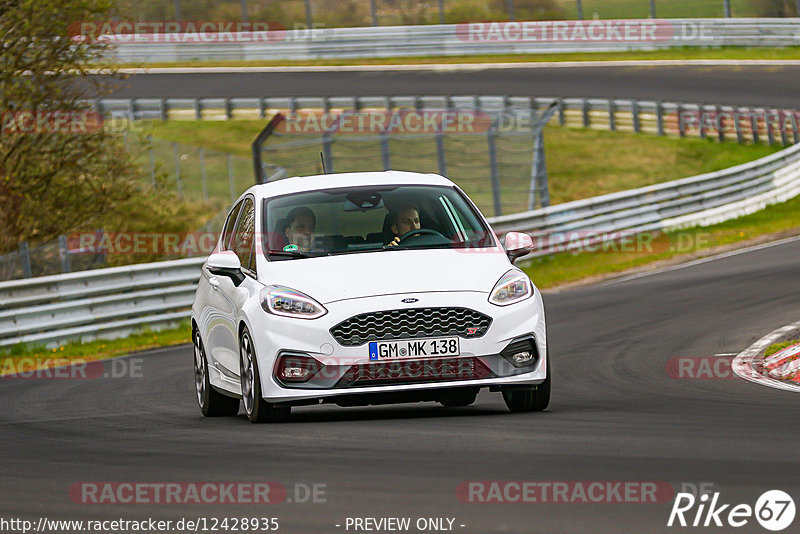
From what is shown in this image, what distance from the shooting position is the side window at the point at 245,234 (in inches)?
400

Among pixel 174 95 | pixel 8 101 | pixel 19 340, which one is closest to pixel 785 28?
pixel 174 95

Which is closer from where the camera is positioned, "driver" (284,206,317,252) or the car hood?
the car hood

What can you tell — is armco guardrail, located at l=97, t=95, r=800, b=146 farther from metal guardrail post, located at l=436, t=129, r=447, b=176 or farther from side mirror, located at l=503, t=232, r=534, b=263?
side mirror, located at l=503, t=232, r=534, b=263

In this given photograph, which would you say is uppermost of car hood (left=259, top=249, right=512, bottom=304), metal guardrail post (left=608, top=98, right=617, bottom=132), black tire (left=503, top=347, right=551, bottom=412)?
car hood (left=259, top=249, right=512, bottom=304)

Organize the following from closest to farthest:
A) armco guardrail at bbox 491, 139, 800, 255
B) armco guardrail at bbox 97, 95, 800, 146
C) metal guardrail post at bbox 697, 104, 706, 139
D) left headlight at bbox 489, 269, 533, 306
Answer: left headlight at bbox 489, 269, 533, 306, armco guardrail at bbox 491, 139, 800, 255, armco guardrail at bbox 97, 95, 800, 146, metal guardrail post at bbox 697, 104, 706, 139

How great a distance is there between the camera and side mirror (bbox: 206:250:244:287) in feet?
32.2

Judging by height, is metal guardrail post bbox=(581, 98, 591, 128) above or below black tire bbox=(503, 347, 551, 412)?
below

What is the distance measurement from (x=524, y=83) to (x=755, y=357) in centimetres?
3459

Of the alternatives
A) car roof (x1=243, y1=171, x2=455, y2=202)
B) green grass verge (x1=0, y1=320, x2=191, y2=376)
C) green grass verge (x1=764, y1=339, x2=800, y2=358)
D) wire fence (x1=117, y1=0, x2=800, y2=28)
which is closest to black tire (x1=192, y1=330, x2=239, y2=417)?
car roof (x1=243, y1=171, x2=455, y2=202)

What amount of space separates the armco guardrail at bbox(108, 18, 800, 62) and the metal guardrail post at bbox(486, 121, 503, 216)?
2501cm

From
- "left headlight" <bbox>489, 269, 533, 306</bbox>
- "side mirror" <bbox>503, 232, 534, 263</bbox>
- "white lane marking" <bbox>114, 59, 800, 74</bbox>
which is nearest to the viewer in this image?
"left headlight" <bbox>489, 269, 533, 306</bbox>

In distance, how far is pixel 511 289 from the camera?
30.6ft

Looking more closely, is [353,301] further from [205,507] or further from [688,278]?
[688,278]

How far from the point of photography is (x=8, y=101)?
75.7ft
